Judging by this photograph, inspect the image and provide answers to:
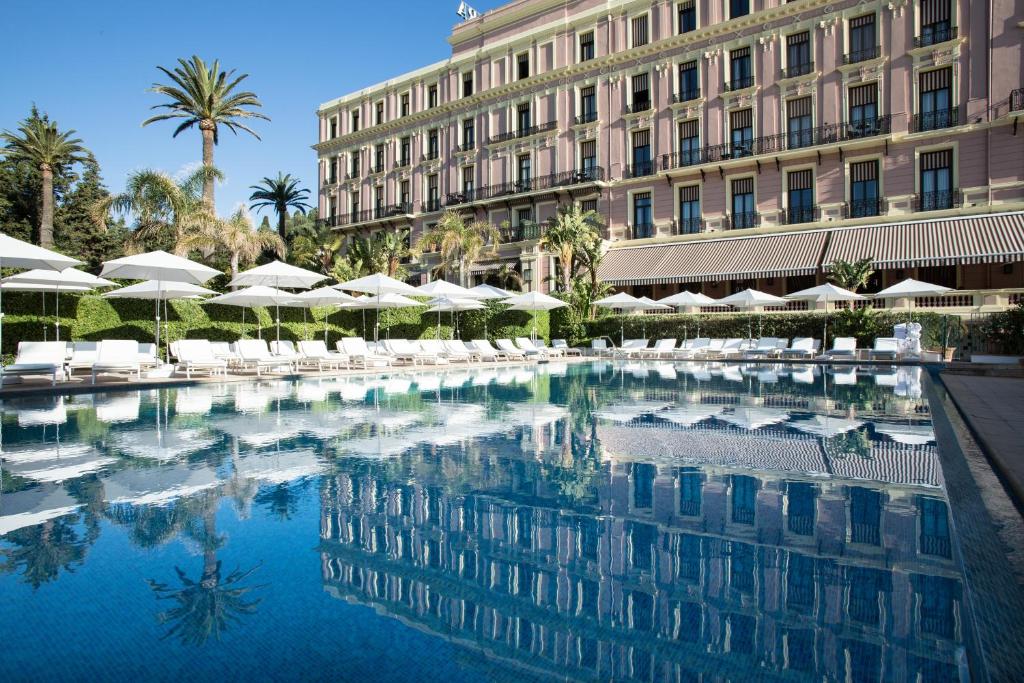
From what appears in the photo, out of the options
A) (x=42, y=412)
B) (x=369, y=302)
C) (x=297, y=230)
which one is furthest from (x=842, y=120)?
(x=297, y=230)

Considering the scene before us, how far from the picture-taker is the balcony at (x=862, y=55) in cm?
2559

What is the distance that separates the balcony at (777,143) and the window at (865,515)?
25.8 meters

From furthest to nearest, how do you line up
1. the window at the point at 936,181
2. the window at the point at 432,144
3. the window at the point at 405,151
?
the window at the point at 405,151 → the window at the point at 432,144 → the window at the point at 936,181

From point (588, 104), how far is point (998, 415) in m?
28.5

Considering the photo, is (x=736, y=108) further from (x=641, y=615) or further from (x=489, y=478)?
(x=641, y=615)

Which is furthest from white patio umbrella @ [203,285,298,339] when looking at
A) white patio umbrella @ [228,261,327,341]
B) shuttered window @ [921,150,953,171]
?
shuttered window @ [921,150,953,171]

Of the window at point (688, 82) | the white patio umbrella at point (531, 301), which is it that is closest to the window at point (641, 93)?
the window at point (688, 82)

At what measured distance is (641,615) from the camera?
9.72 feet

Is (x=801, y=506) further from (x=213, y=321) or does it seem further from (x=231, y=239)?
(x=231, y=239)

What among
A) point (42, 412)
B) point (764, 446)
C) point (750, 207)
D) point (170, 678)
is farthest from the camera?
point (750, 207)

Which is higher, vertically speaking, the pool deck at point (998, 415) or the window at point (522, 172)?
the window at point (522, 172)

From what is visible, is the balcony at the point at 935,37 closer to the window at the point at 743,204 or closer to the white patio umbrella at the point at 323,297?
the window at the point at 743,204

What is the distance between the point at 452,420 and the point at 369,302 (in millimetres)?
12265

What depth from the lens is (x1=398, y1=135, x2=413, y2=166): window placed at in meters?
39.9
